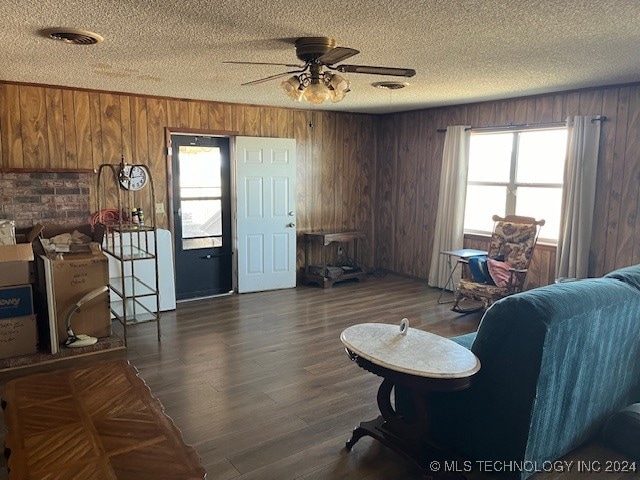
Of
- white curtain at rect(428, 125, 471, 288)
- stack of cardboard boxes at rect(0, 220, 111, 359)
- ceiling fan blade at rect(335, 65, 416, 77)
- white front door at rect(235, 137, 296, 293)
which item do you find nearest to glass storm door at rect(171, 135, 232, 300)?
white front door at rect(235, 137, 296, 293)

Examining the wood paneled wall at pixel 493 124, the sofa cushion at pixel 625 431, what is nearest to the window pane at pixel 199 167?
the wood paneled wall at pixel 493 124

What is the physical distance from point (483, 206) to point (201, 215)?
345 cm

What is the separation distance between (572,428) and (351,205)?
15.7ft

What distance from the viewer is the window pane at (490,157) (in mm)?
5641

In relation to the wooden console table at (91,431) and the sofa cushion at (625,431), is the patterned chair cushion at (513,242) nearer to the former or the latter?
the sofa cushion at (625,431)

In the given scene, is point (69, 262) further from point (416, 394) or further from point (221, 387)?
point (416, 394)

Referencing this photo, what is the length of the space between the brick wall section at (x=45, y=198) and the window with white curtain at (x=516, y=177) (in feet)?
14.5

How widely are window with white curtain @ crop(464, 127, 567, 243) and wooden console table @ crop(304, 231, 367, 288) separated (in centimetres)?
153

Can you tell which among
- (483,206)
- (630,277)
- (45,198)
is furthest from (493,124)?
(45,198)

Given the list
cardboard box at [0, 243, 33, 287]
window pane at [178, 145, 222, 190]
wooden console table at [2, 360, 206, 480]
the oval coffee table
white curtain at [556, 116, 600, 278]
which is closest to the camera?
wooden console table at [2, 360, 206, 480]

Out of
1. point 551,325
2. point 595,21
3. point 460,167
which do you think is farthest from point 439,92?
point 551,325

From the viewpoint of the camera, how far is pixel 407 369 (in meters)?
2.13

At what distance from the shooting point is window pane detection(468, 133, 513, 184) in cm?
564

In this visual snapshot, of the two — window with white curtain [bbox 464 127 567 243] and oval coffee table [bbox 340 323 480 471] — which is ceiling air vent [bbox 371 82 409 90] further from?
oval coffee table [bbox 340 323 480 471]
